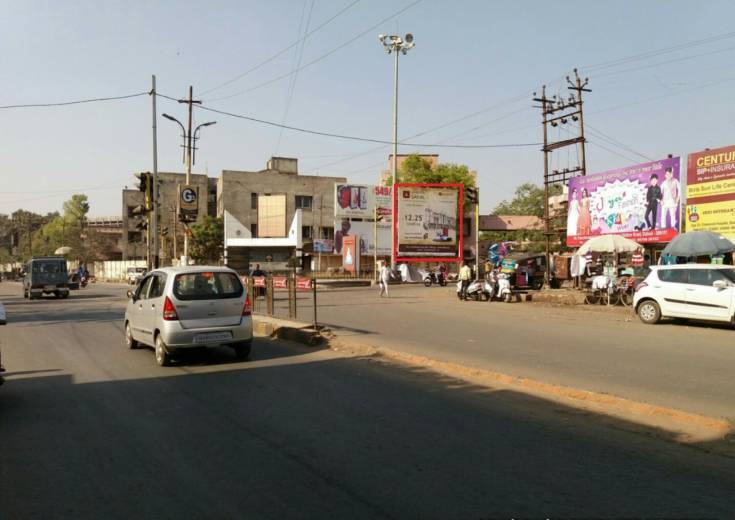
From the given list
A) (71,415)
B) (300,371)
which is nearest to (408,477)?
(71,415)

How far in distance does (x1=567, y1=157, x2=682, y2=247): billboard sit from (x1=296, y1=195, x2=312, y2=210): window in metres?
37.6

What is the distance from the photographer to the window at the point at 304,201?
62.0 meters

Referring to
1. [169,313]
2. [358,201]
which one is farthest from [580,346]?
[358,201]

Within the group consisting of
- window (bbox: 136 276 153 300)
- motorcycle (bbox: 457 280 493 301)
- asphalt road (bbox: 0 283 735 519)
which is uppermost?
window (bbox: 136 276 153 300)

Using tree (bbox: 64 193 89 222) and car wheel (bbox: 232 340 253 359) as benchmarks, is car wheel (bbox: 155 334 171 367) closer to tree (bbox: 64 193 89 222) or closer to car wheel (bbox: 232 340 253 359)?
car wheel (bbox: 232 340 253 359)

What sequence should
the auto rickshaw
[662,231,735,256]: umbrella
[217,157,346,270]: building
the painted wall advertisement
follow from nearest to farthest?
[662,231,735,256]: umbrella, the painted wall advertisement, the auto rickshaw, [217,157,346,270]: building

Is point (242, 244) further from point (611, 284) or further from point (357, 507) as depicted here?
point (357, 507)

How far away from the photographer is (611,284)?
2117 centimetres

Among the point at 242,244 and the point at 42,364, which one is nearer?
the point at 42,364

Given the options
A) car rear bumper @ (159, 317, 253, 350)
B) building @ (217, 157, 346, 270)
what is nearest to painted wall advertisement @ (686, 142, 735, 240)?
car rear bumper @ (159, 317, 253, 350)

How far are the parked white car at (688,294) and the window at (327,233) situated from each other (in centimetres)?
4735

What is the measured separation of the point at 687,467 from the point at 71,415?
6.25 m

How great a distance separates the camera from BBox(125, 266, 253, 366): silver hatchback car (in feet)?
32.0

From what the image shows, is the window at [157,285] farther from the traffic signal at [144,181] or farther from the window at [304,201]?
the window at [304,201]
